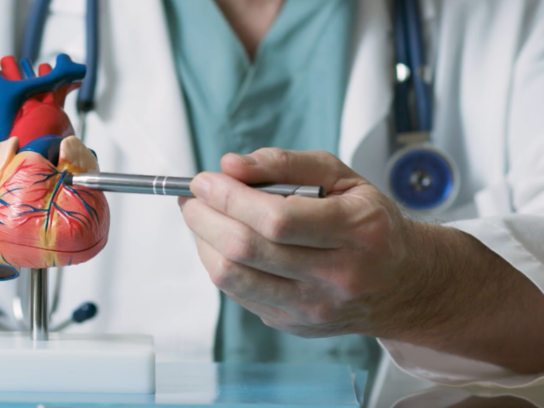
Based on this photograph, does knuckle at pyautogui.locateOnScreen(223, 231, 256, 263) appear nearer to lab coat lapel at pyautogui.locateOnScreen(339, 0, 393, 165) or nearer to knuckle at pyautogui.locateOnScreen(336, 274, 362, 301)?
knuckle at pyautogui.locateOnScreen(336, 274, 362, 301)

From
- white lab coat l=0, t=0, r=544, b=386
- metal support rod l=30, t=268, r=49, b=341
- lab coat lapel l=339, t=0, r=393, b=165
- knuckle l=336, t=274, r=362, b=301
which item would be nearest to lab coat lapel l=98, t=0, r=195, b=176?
white lab coat l=0, t=0, r=544, b=386

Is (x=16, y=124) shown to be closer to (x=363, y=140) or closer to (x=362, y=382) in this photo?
(x=362, y=382)

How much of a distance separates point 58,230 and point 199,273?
46cm

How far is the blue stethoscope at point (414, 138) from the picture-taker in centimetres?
104

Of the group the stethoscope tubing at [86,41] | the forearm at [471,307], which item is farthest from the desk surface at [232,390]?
the stethoscope tubing at [86,41]

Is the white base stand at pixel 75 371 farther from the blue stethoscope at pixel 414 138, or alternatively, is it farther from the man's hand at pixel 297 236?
the blue stethoscope at pixel 414 138

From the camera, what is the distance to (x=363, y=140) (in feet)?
3.43

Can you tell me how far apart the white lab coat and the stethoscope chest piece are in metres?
0.05

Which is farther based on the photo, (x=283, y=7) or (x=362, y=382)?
(x=283, y=7)

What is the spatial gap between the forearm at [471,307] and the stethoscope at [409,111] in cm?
30

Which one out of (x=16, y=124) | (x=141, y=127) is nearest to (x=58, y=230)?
(x=16, y=124)

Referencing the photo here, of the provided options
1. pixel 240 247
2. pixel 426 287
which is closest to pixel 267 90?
pixel 426 287

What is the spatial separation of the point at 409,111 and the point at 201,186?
Result: 26.4 inches

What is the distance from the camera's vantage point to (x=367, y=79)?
1086mm
